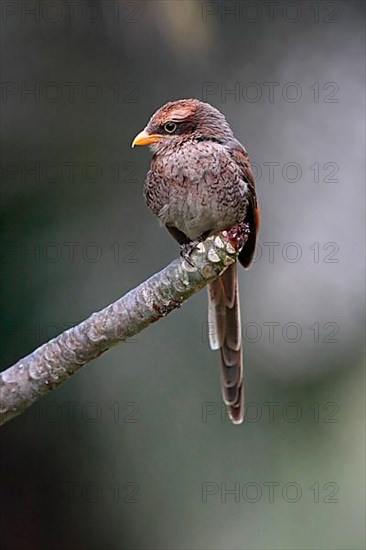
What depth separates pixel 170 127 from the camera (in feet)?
9.30

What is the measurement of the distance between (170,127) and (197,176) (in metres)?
0.23

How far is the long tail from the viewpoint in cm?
309

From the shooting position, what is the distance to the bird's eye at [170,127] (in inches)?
111

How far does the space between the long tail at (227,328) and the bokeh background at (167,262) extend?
0.57 meters

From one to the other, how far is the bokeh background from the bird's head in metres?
1.05
